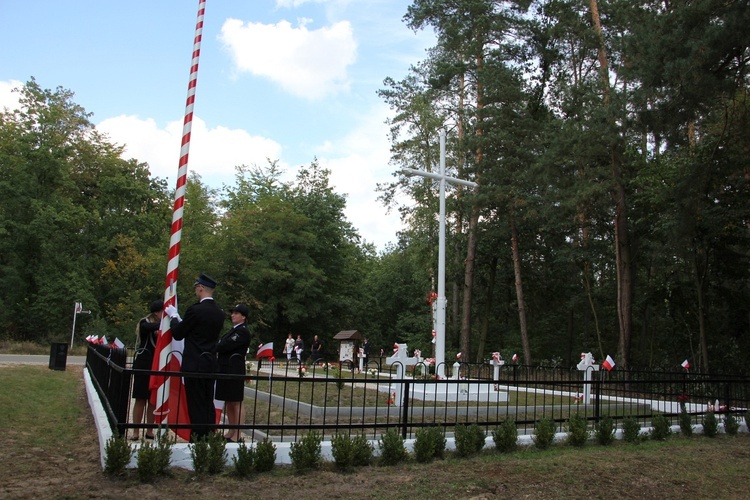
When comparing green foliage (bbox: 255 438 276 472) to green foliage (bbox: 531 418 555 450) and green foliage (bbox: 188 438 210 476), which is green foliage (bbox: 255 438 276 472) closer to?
green foliage (bbox: 188 438 210 476)

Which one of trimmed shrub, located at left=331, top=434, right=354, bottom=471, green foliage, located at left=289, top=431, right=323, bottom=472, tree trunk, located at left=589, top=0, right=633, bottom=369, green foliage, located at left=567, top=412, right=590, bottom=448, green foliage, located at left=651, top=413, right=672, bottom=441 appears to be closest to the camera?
green foliage, located at left=289, top=431, right=323, bottom=472

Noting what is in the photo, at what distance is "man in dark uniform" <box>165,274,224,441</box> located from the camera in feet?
19.8

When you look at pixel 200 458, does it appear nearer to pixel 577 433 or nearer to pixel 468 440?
pixel 468 440

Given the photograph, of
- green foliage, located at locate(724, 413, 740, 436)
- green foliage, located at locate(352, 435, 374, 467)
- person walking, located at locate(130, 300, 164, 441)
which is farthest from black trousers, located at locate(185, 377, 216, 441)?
green foliage, located at locate(724, 413, 740, 436)

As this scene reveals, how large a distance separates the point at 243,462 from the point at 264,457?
23 cm

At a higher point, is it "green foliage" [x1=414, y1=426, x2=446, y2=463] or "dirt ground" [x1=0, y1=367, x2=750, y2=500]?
"green foliage" [x1=414, y1=426, x2=446, y2=463]

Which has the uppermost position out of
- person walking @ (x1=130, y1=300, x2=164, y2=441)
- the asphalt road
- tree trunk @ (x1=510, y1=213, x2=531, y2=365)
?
tree trunk @ (x1=510, y1=213, x2=531, y2=365)

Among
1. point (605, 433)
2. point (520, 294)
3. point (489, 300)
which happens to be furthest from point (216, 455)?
point (489, 300)

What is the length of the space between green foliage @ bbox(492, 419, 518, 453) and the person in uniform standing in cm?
298

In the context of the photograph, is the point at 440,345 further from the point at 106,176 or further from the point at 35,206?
the point at 106,176

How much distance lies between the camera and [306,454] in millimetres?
5602

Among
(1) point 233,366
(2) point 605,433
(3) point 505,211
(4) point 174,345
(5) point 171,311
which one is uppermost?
(3) point 505,211

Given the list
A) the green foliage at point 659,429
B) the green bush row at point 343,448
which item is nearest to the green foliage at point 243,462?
the green bush row at point 343,448

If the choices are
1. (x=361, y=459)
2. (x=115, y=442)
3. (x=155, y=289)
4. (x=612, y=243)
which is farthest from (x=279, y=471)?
(x=155, y=289)
